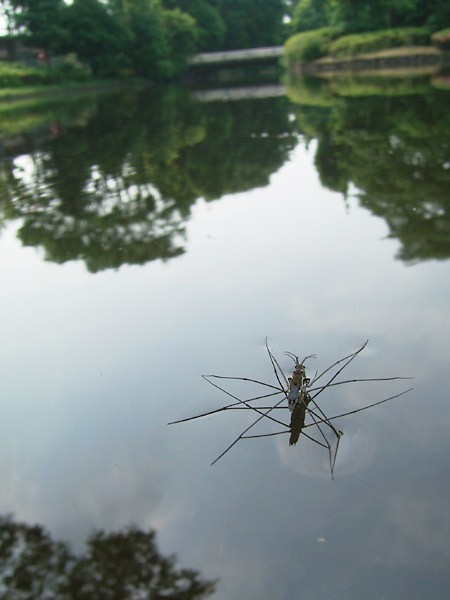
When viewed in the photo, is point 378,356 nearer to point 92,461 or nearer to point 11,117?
point 92,461

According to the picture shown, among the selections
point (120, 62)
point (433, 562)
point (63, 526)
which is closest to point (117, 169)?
point (63, 526)

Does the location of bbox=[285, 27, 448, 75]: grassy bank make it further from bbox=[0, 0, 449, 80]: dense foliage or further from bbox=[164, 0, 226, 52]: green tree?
bbox=[164, 0, 226, 52]: green tree

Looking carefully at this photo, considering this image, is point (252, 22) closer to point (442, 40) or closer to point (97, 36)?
point (97, 36)

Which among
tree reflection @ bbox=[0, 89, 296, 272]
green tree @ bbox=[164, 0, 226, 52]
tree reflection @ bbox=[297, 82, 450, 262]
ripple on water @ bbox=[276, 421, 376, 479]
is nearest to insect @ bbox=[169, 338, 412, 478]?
ripple on water @ bbox=[276, 421, 376, 479]

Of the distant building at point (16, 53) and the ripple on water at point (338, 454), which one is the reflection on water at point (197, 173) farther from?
the distant building at point (16, 53)

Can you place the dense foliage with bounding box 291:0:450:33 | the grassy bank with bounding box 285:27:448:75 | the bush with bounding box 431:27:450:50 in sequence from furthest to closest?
the dense foliage with bounding box 291:0:450:33
the grassy bank with bounding box 285:27:448:75
the bush with bounding box 431:27:450:50

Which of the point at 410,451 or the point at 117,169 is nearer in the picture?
the point at 410,451
